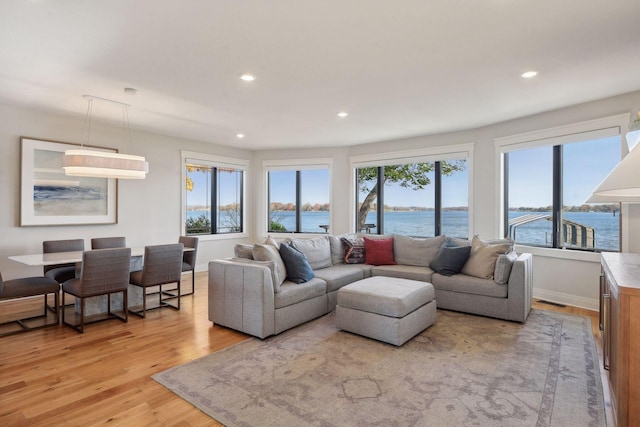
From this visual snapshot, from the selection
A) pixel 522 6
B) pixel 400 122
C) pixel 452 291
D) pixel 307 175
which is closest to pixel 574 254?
pixel 452 291

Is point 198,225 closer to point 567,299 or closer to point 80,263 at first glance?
point 80,263

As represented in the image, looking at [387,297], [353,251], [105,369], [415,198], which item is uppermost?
[415,198]

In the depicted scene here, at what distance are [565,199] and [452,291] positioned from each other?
6.95ft

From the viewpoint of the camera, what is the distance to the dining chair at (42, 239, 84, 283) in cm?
419

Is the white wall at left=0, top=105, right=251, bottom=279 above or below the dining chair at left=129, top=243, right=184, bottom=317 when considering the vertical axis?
above

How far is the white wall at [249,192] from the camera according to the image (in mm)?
4371

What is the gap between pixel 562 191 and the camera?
4.64 metres


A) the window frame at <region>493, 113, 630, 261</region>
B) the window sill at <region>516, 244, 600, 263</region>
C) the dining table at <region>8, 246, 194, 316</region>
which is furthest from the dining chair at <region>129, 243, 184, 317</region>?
the window sill at <region>516, 244, 600, 263</region>

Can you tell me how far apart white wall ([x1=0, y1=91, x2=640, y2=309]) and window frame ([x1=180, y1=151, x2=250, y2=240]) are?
0.08 m

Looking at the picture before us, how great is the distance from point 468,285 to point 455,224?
207 cm

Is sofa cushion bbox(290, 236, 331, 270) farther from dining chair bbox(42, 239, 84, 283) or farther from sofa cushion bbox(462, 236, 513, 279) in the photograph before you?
dining chair bbox(42, 239, 84, 283)

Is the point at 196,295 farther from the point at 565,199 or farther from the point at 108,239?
the point at 565,199

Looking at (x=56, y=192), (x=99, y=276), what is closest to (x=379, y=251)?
(x=99, y=276)

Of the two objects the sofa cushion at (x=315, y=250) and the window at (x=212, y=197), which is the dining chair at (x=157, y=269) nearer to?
the sofa cushion at (x=315, y=250)
